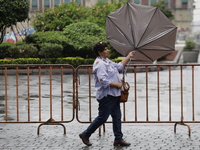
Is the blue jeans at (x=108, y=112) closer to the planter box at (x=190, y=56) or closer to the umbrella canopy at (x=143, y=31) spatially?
the umbrella canopy at (x=143, y=31)

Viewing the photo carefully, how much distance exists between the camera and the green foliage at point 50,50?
60.3 feet

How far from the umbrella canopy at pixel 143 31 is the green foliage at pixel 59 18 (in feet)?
58.1

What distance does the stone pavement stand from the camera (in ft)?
17.7

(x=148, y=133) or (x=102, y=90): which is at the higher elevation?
(x=102, y=90)

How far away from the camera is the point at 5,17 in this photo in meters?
18.1

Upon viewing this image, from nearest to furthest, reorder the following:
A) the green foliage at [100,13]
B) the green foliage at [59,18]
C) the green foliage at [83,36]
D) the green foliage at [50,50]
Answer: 1. the green foliage at [50,50]
2. the green foliage at [83,36]
3. the green foliage at [59,18]
4. the green foliage at [100,13]

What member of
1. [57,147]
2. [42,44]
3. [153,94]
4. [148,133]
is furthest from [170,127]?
[42,44]

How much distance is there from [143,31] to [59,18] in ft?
61.1

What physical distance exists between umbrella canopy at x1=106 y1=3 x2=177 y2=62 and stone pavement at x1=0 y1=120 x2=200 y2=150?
1272mm

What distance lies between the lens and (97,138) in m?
5.91

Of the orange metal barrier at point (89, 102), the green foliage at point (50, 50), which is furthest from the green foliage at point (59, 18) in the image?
the orange metal barrier at point (89, 102)

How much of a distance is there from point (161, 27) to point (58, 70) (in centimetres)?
1215

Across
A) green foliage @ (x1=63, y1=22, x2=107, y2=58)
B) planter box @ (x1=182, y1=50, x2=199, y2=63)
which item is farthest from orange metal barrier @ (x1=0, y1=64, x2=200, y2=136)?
planter box @ (x1=182, y1=50, x2=199, y2=63)

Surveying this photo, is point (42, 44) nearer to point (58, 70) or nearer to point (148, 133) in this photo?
point (58, 70)
